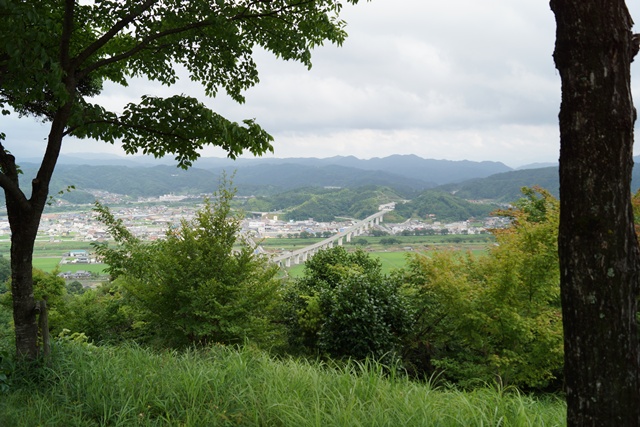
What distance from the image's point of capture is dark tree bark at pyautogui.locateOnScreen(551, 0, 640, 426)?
1.89m

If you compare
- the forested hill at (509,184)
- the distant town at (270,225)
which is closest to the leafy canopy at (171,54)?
the distant town at (270,225)

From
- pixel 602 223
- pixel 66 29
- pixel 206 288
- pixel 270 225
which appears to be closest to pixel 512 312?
pixel 206 288

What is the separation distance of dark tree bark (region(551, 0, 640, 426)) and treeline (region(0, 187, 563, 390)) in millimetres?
5532

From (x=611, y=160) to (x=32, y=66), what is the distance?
150 inches

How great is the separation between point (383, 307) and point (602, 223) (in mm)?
8170

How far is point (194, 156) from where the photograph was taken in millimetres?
5312

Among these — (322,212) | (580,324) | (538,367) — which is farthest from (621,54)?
(322,212)

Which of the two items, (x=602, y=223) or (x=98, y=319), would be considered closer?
(x=602, y=223)

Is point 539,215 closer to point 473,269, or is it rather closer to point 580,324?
point 473,269

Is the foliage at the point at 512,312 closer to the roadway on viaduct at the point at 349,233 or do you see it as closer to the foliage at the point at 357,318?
the foliage at the point at 357,318

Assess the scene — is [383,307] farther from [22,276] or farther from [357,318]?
[22,276]

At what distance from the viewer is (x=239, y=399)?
3.36 m

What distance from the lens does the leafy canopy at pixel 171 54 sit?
437cm

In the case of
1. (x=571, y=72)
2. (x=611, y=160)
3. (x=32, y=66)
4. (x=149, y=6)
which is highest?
(x=149, y=6)
